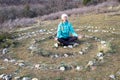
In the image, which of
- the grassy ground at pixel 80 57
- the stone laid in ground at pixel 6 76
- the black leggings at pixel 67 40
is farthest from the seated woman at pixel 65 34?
the stone laid in ground at pixel 6 76

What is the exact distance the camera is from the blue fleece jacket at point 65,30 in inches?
601

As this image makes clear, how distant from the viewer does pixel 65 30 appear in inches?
604

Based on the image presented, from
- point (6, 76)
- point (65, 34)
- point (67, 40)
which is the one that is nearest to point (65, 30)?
point (65, 34)

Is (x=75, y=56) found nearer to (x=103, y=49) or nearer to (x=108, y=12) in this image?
(x=103, y=49)

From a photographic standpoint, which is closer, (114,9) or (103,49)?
(103,49)

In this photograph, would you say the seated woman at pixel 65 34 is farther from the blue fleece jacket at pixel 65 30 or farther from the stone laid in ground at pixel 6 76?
the stone laid in ground at pixel 6 76

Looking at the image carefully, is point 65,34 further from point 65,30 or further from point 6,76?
point 6,76

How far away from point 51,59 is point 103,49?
2.13 m

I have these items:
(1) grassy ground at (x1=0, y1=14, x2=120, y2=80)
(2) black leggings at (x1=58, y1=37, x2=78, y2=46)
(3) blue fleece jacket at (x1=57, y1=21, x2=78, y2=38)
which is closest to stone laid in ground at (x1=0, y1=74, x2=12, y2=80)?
(1) grassy ground at (x1=0, y1=14, x2=120, y2=80)

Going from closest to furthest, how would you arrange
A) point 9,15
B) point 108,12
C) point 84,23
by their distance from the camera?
point 84,23
point 108,12
point 9,15

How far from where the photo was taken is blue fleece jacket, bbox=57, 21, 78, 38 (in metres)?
15.3

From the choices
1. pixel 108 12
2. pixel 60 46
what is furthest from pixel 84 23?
pixel 60 46

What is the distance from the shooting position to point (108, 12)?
25.7 m

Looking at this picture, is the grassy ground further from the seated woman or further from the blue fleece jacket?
the blue fleece jacket
